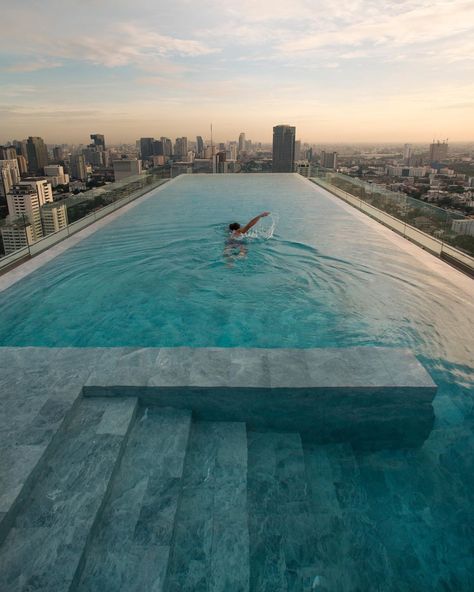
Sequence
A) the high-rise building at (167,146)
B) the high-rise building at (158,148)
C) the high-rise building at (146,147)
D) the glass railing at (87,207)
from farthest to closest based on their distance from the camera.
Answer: the high-rise building at (167,146) < the high-rise building at (146,147) < the high-rise building at (158,148) < the glass railing at (87,207)

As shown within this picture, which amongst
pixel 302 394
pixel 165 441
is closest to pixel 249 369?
pixel 302 394

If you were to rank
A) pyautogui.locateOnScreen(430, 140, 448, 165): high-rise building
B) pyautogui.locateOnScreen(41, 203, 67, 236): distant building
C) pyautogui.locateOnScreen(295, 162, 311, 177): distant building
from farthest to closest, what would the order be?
pyautogui.locateOnScreen(430, 140, 448, 165): high-rise building
pyautogui.locateOnScreen(295, 162, 311, 177): distant building
pyautogui.locateOnScreen(41, 203, 67, 236): distant building

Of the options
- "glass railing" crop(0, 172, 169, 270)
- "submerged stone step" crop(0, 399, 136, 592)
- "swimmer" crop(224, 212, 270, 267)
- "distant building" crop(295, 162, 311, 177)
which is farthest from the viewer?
"distant building" crop(295, 162, 311, 177)

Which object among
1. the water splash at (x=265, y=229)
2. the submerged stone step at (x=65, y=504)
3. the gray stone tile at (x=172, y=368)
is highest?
the water splash at (x=265, y=229)

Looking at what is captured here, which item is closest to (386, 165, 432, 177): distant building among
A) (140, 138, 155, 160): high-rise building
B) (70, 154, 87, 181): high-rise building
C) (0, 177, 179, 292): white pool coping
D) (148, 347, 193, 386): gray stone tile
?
(0, 177, 179, 292): white pool coping

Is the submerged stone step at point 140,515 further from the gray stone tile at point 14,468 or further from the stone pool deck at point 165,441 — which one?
the gray stone tile at point 14,468

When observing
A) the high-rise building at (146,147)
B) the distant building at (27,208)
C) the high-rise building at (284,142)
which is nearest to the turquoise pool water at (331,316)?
the distant building at (27,208)

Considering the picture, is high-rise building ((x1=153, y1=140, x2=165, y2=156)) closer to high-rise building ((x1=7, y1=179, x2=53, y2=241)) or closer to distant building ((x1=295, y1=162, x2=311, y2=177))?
distant building ((x1=295, y1=162, x2=311, y2=177))

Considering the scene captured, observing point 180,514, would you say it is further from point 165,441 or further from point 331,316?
point 331,316
